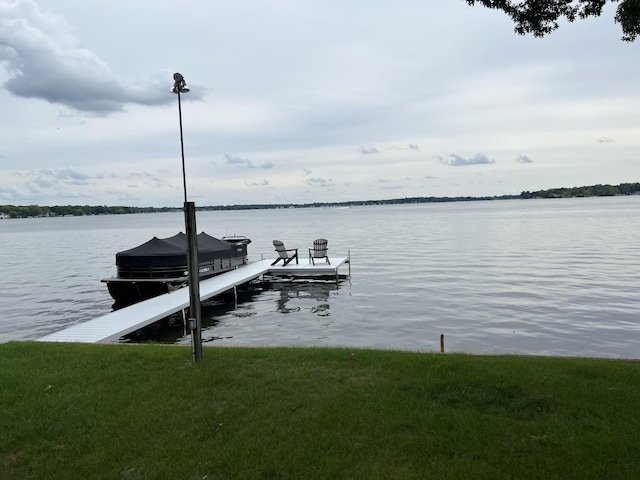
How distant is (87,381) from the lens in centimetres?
634

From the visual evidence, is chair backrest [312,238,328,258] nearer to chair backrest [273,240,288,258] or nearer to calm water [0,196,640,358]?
chair backrest [273,240,288,258]

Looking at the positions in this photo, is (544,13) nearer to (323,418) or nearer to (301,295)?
(323,418)

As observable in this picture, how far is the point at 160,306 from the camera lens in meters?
15.8

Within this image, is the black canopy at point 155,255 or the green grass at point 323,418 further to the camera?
the black canopy at point 155,255

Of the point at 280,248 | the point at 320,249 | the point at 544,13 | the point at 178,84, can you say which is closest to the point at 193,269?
the point at 178,84

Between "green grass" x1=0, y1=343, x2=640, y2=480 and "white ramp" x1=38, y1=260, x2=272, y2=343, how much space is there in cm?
469

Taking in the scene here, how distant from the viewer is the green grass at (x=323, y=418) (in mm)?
4051

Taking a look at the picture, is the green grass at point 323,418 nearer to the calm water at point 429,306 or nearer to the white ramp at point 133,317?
the white ramp at point 133,317

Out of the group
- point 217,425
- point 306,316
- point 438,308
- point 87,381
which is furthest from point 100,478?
point 438,308

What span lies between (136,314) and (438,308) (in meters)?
9.33

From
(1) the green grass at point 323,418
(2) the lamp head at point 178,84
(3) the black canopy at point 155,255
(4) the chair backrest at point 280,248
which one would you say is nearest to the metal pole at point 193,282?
(1) the green grass at point 323,418

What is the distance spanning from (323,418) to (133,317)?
1060 cm

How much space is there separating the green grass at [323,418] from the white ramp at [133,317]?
15.4ft

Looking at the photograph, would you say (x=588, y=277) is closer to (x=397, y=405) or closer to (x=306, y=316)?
(x=306, y=316)
